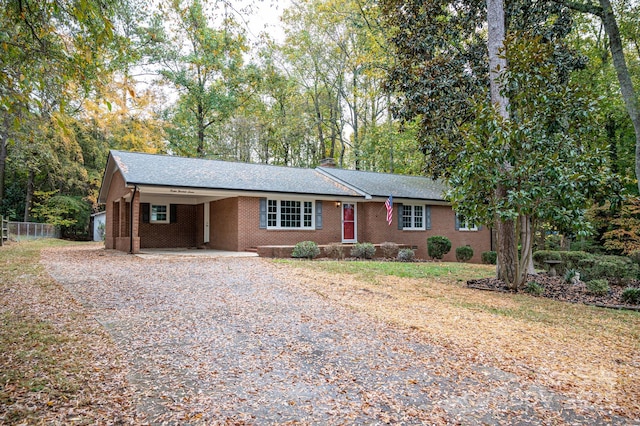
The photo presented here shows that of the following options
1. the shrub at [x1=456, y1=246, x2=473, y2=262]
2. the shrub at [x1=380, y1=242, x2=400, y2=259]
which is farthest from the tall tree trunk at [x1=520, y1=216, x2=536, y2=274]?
the shrub at [x1=456, y1=246, x2=473, y2=262]

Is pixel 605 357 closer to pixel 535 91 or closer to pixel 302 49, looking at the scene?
pixel 535 91

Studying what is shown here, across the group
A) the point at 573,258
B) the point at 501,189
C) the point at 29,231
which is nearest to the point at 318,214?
the point at 501,189

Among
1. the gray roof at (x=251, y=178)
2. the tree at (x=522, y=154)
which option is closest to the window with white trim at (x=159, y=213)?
the gray roof at (x=251, y=178)

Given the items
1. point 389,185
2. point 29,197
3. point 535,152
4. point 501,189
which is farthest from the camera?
point 29,197

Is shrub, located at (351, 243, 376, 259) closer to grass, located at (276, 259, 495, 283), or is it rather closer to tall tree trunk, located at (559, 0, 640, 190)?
grass, located at (276, 259, 495, 283)

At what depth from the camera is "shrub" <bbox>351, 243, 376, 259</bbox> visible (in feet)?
52.5

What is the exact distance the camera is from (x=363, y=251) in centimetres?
1605

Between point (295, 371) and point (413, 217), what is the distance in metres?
16.2

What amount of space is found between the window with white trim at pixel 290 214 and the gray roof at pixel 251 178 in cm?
70

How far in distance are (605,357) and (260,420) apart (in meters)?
4.12

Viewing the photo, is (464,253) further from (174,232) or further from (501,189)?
(174,232)

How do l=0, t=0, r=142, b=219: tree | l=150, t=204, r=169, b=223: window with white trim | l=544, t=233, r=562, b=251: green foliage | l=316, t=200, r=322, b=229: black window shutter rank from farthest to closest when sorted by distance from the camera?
l=544, t=233, r=562, b=251: green foliage < l=150, t=204, r=169, b=223: window with white trim < l=316, t=200, r=322, b=229: black window shutter < l=0, t=0, r=142, b=219: tree

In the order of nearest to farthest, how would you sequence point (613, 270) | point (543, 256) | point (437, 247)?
point (613, 270) → point (543, 256) → point (437, 247)

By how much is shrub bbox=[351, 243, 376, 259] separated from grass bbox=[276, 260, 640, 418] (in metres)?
5.89
